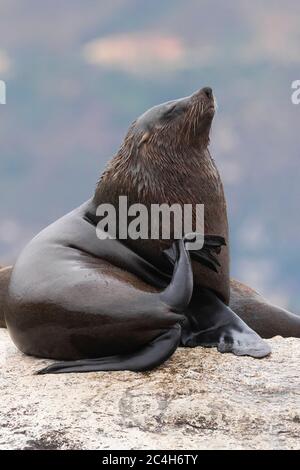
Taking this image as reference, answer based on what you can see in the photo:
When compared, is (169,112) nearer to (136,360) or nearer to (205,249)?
(205,249)

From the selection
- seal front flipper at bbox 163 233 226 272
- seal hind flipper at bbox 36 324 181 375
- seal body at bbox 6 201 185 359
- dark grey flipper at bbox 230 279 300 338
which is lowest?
dark grey flipper at bbox 230 279 300 338

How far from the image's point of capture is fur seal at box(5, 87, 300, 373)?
17.9 feet

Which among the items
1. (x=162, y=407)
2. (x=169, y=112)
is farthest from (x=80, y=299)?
(x=169, y=112)

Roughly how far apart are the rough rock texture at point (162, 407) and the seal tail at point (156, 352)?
3.8 inches

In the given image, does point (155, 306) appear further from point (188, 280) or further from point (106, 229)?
point (106, 229)

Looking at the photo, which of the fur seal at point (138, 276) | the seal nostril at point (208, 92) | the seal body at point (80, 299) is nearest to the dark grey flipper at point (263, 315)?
the fur seal at point (138, 276)

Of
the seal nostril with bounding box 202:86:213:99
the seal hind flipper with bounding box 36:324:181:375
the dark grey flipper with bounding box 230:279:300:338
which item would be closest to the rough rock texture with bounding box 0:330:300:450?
the seal hind flipper with bounding box 36:324:181:375

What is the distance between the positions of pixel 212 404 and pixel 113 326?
1.12 m

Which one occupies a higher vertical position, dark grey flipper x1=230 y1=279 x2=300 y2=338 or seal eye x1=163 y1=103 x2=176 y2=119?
seal eye x1=163 y1=103 x2=176 y2=119

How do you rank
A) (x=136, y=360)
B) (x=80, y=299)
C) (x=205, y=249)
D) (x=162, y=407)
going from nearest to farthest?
(x=162, y=407) < (x=136, y=360) < (x=80, y=299) < (x=205, y=249)

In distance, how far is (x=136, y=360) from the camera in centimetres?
539

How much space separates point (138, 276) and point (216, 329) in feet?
2.53

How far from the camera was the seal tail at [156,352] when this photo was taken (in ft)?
17.6

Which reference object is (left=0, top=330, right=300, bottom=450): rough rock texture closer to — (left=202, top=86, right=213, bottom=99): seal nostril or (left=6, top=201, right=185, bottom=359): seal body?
(left=6, top=201, right=185, bottom=359): seal body
